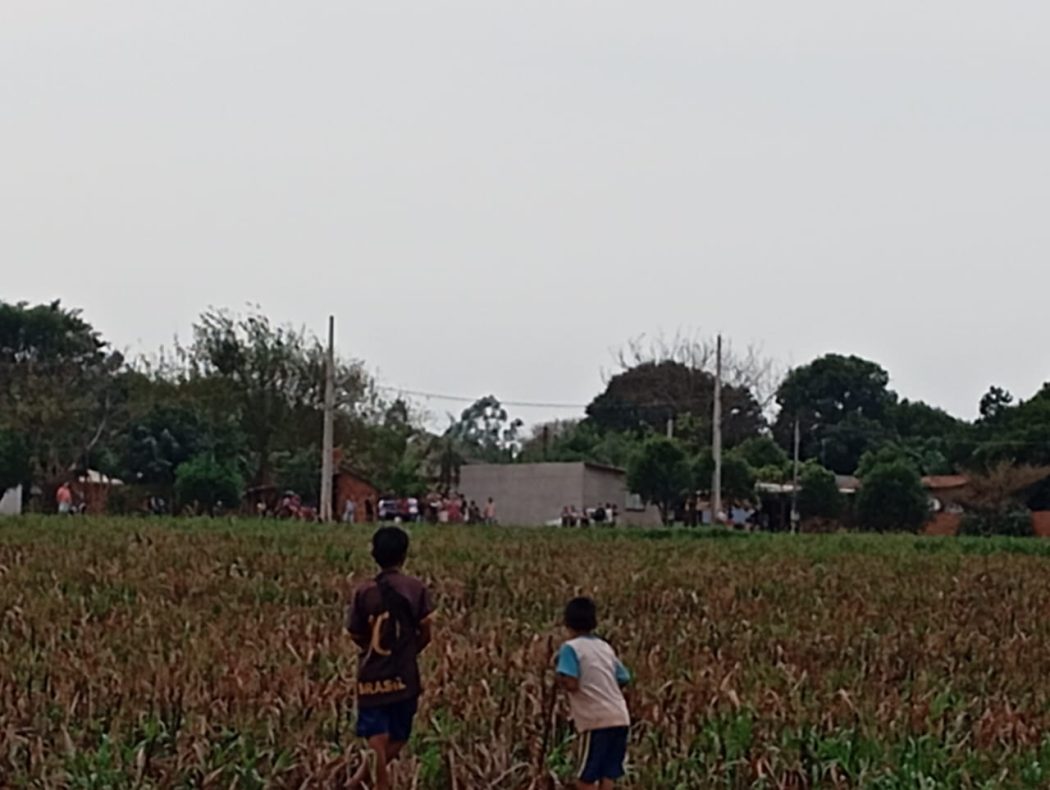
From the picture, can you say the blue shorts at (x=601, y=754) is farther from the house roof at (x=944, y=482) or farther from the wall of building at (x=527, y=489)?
the house roof at (x=944, y=482)

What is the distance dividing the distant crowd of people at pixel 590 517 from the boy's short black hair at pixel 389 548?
34831mm

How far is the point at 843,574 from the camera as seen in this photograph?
72.8ft

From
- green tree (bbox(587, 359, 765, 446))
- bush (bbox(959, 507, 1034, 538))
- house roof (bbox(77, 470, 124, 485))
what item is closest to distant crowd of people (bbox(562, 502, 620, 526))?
bush (bbox(959, 507, 1034, 538))

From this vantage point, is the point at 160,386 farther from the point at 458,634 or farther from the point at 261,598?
the point at 458,634

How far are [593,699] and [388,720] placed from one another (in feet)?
3.08

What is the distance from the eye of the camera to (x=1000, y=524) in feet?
167

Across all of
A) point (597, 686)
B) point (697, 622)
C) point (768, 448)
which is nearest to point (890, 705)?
point (597, 686)

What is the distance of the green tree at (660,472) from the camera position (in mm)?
47688

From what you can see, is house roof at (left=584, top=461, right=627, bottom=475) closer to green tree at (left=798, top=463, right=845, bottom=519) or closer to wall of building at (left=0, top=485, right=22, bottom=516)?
green tree at (left=798, top=463, right=845, bottom=519)

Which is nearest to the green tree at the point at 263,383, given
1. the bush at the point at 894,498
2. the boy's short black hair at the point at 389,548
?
the bush at the point at 894,498

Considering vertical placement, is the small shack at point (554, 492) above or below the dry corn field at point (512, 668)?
above

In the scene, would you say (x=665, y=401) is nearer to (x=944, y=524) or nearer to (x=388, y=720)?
(x=944, y=524)

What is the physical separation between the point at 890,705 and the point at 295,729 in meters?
3.97

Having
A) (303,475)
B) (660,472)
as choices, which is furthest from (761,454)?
(303,475)
